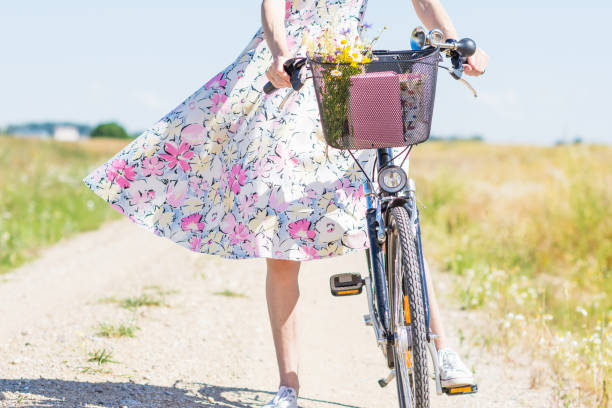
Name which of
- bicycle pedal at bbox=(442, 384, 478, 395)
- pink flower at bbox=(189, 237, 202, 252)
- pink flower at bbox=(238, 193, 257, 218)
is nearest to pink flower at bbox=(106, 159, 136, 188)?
pink flower at bbox=(189, 237, 202, 252)

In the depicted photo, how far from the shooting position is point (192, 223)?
3158 mm

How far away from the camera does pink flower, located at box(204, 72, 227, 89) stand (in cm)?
304

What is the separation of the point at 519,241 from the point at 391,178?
5.67 metres

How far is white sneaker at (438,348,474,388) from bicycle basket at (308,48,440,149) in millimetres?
795

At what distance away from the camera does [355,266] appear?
6766 mm

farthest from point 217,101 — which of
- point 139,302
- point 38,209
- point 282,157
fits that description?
point 38,209

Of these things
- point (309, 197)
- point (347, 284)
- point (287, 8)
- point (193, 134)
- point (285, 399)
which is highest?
point (287, 8)

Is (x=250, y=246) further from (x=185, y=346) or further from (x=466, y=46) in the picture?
(x=185, y=346)

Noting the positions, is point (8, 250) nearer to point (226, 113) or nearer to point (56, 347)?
point (56, 347)

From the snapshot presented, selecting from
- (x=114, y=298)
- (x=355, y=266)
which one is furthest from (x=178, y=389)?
(x=355, y=266)

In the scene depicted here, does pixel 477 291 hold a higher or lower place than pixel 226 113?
lower

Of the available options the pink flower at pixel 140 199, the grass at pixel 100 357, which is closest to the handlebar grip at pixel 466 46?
the pink flower at pixel 140 199

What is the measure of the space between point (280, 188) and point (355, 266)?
13.3 feet

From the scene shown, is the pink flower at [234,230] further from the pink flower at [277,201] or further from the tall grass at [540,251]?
the tall grass at [540,251]
